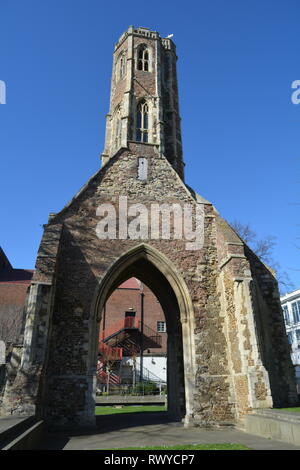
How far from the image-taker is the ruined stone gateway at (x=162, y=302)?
10656 mm

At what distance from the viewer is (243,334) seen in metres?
11.2

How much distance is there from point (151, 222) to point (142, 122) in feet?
32.3

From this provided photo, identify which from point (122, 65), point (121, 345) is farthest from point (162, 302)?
point (121, 345)

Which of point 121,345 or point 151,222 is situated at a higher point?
point 151,222

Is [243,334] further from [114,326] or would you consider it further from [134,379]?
[114,326]

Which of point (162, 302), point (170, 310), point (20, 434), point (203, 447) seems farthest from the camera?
point (162, 302)

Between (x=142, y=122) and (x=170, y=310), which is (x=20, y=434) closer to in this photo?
(x=170, y=310)

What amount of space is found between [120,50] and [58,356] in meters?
22.5

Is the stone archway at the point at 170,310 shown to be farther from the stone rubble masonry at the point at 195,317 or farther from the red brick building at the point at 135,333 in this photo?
the red brick building at the point at 135,333

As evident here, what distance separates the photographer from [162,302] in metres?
16.8

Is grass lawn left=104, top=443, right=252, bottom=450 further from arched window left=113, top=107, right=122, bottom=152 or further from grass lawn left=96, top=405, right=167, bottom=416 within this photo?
arched window left=113, top=107, right=122, bottom=152

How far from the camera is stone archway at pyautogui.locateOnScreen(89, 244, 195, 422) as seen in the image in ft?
38.9

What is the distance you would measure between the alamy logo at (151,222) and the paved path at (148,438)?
648 cm
